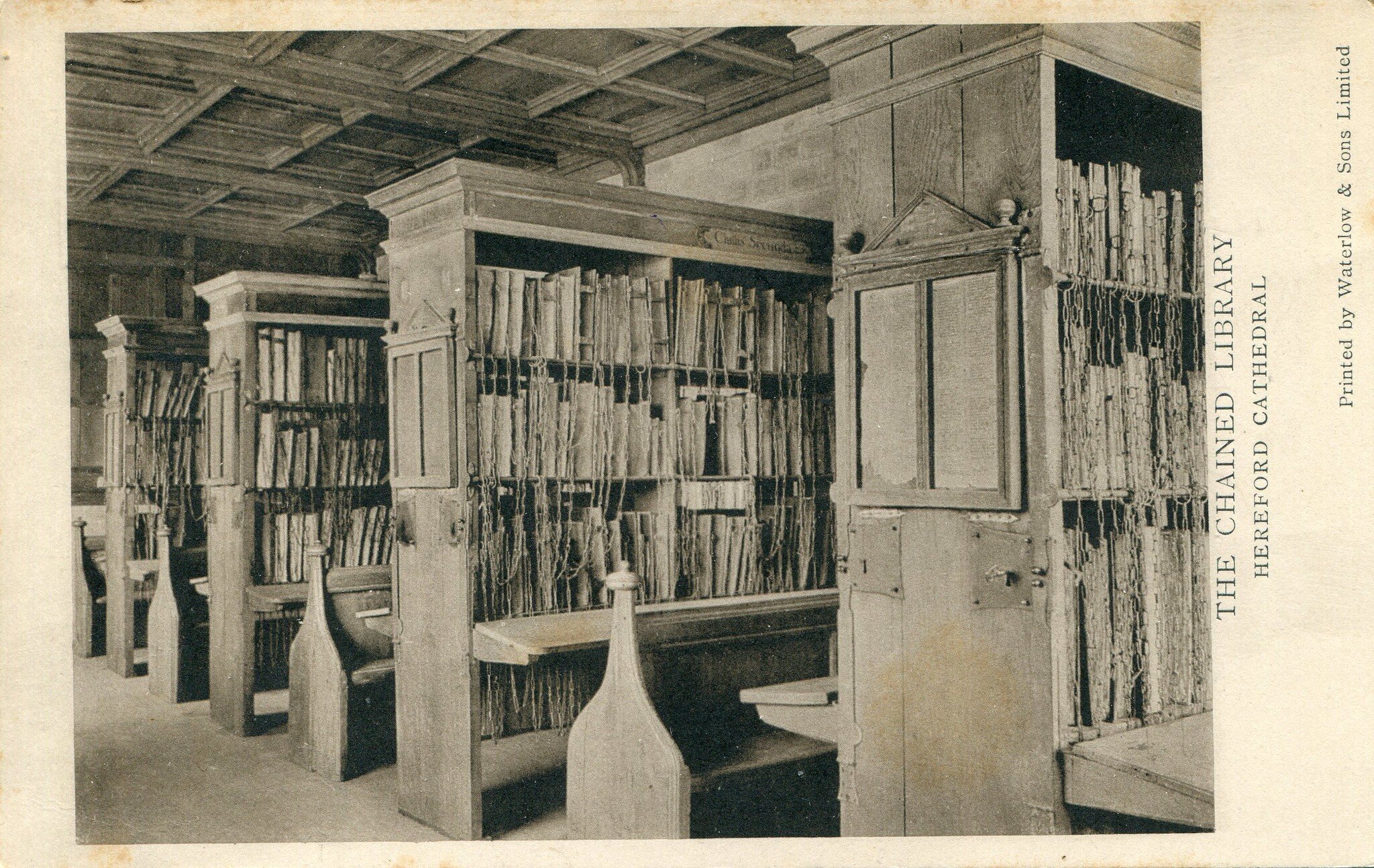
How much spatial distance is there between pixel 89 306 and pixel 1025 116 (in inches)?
295

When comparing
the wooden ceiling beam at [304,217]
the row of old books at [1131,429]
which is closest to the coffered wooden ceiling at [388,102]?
the wooden ceiling beam at [304,217]

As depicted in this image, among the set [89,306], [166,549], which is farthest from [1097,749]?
[89,306]

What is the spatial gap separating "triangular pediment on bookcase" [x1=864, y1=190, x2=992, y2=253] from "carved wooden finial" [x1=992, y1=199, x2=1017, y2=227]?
38 mm

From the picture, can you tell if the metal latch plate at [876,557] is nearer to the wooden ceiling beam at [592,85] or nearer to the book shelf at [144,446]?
the wooden ceiling beam at [592,85]

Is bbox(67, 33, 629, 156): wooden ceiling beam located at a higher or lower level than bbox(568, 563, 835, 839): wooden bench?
higher

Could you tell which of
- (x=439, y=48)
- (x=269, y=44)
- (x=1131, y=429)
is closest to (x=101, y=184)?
(x=269, y=44)

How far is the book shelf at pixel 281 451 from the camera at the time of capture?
5.34 metres

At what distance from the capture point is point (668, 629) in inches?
149

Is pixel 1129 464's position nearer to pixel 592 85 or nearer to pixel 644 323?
pixel 644 323

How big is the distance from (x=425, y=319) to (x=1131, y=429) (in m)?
2.29

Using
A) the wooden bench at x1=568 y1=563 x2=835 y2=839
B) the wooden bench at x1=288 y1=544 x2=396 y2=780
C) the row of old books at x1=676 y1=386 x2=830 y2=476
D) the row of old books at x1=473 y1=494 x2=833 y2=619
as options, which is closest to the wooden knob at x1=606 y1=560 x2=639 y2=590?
the wooden bench at x1=568 y1=563 x2=835 y2=839

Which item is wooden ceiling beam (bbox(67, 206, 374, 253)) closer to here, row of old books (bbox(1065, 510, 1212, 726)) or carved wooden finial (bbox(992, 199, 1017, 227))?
carved wooden finial (bbox(992, 199, 1017, 227))

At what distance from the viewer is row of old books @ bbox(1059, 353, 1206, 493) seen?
8.87 ft

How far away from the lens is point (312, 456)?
5.58 meters
